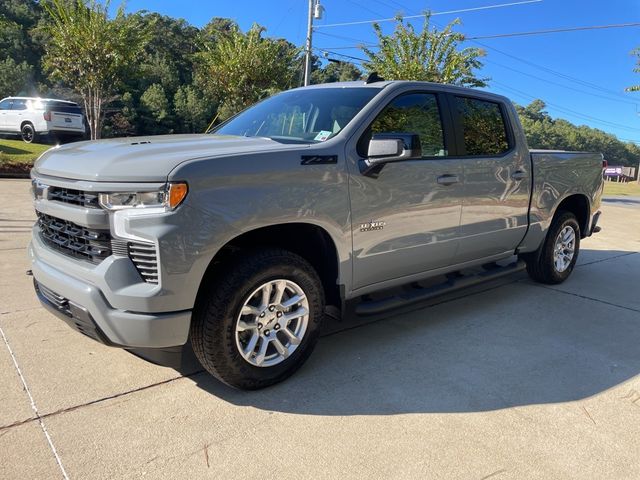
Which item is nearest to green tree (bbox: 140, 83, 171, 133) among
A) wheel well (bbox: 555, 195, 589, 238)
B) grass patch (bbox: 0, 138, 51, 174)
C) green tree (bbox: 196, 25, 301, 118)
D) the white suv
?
the white suv

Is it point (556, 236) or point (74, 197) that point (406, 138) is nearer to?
point (74, 197)

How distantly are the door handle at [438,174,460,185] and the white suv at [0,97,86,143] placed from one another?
64.5 feet

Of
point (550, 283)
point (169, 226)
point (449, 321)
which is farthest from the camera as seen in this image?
point (550, 283)

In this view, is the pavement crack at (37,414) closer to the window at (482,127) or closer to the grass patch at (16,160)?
the window at (482,127)

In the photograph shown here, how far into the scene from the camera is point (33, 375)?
3.20 m

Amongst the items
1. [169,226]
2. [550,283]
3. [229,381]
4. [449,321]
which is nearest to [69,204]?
[169,226]

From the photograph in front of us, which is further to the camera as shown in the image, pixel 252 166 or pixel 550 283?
pixel 550 283

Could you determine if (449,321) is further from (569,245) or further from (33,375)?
(33,375)

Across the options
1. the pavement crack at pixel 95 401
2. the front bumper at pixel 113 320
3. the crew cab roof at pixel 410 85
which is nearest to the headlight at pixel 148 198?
the front bumper at pixel 113 320

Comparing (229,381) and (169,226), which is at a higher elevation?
(169,226)

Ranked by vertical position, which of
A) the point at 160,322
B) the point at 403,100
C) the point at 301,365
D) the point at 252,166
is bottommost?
the point at 301,365

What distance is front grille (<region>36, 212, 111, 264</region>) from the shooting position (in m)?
2.76

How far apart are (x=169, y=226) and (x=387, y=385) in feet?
5.65

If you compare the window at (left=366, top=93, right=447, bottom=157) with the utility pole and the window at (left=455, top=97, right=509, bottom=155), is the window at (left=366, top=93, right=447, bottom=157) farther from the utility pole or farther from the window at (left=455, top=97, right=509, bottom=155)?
the utility pole
